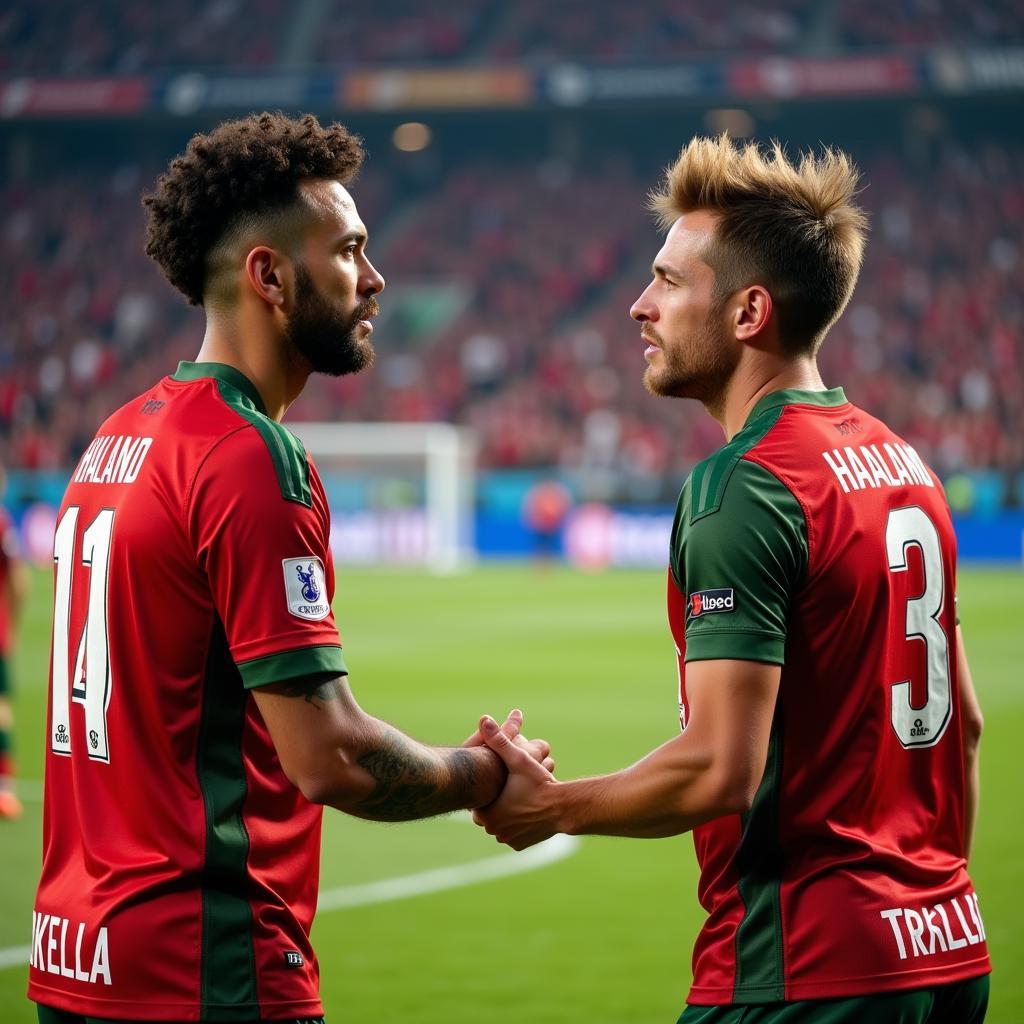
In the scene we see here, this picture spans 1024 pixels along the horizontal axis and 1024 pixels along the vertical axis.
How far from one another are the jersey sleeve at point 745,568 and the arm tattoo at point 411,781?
581 millimetres

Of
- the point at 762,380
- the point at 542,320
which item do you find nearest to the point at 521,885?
the point at 762,380

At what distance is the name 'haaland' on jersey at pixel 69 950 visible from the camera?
2633 millimetres

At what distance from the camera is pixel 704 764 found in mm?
2574

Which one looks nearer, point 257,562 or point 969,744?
point 257,562

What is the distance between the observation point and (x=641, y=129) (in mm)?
43938

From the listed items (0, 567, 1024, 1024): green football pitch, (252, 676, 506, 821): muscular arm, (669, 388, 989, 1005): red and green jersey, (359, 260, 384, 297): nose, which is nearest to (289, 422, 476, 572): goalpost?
(0, 567, 1024, 1024): green football pitch

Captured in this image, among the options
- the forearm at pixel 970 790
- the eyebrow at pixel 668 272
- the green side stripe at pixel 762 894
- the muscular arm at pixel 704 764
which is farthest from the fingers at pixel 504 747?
the eyebrow at pixel 668 272

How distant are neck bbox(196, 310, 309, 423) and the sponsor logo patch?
92 cm

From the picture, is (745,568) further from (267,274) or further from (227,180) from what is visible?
(227,180)

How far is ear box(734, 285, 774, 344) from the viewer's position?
2.87 metres

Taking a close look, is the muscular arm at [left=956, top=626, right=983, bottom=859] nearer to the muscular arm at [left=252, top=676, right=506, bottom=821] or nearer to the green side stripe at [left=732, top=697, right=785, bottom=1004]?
the green side stripe at [left=732, top=697, right=785, bottom=1004]

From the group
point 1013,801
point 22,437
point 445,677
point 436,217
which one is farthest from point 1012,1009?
point 436,217

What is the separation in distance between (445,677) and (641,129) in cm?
3145

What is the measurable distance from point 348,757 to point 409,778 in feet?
0.66
